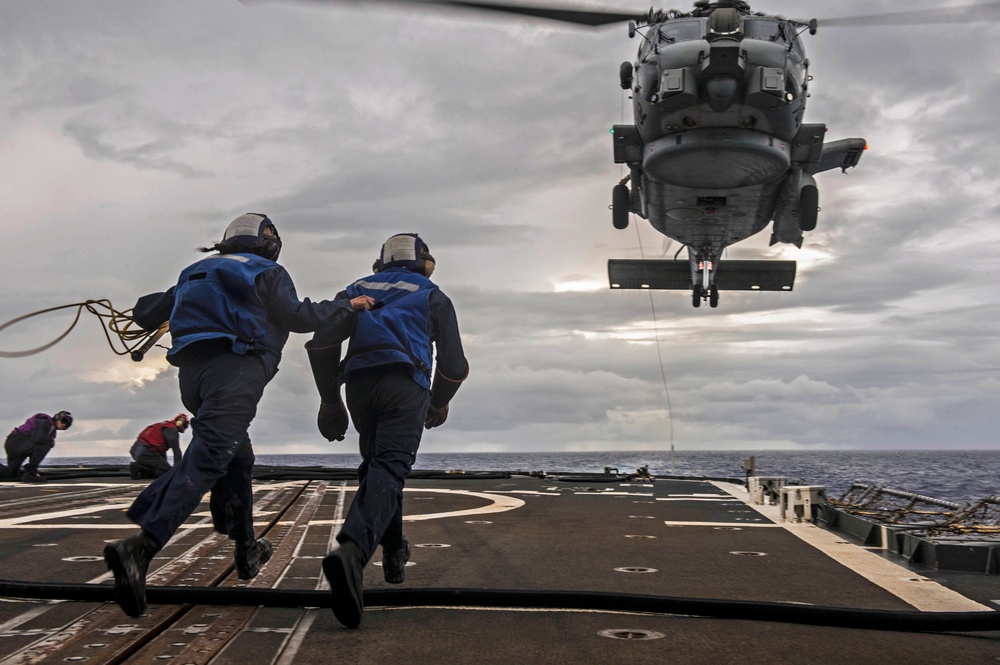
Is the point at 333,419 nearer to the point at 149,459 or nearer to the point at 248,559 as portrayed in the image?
the point at 248,559

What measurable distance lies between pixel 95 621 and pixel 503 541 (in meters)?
3.88

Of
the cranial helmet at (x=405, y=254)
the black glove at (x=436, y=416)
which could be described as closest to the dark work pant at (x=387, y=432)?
the black glove at (x=436, y=416)

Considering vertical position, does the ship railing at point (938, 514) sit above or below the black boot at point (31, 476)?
above

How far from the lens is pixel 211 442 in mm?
4480

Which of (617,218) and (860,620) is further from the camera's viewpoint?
(617,218)

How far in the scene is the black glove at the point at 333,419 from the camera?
512 centimetres

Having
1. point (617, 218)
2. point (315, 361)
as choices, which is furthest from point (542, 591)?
point (617, 218)

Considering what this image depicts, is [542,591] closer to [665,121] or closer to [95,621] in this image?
[95,621]

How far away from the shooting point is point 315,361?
507 centimetres

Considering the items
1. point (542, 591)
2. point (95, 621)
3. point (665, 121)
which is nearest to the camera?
point (95, 621)

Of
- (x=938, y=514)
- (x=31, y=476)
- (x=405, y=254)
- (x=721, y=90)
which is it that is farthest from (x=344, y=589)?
(x=31, y=476)

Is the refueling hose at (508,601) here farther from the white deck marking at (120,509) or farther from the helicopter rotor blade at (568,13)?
the helicopter rotor blade at (568,13)

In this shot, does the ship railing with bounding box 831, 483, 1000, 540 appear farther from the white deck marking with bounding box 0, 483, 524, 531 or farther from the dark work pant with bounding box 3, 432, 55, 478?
the dark work pant with bounding box 3, 432, 55, 478

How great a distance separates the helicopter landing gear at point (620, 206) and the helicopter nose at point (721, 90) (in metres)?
4.95
